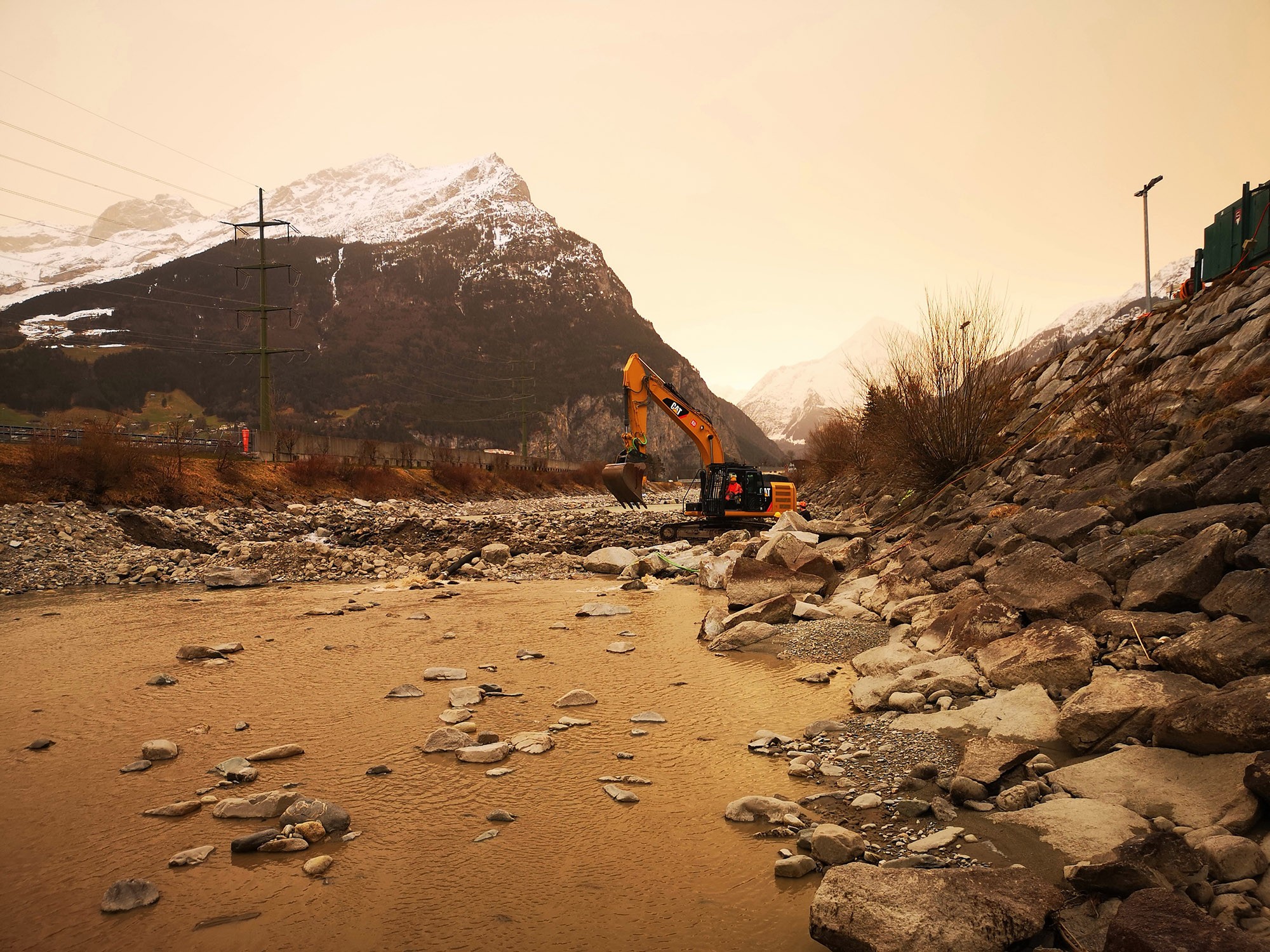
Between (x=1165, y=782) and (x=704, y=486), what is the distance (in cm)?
2025

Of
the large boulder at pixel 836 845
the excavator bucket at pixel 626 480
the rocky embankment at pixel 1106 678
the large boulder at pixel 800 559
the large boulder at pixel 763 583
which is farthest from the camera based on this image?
the excavator bucket at pixel 626 480

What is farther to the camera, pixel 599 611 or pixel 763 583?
pixel 599 611

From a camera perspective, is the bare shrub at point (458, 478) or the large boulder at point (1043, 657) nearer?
the large boulder at point (1043, 657)

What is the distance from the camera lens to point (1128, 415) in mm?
10508

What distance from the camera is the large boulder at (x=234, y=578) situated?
1673 cm

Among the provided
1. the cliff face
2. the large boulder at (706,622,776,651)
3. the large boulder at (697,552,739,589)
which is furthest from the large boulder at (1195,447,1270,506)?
the cliff face

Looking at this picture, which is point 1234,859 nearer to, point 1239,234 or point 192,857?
point 192,857

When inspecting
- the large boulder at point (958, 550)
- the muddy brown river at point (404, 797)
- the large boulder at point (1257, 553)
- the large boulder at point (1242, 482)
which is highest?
the large boulder at point (1242, 482)

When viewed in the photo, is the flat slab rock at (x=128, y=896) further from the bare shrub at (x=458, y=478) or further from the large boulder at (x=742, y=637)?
the bare shrub at (x=458, y=478)

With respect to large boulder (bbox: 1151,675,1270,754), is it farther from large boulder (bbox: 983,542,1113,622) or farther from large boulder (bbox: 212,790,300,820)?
large boulder (bbox: 212,790,300,820)

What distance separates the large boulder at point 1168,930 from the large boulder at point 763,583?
925 cm

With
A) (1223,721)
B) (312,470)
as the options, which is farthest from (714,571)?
(312,470)

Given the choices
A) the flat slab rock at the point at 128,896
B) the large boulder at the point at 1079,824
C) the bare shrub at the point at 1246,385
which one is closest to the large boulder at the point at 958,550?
the bare shrub at the point at 1246,385

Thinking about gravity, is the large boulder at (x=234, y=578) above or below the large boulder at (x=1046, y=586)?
below
